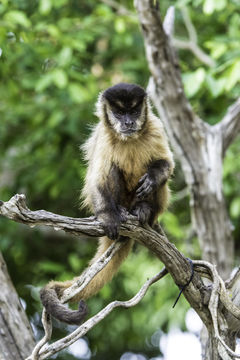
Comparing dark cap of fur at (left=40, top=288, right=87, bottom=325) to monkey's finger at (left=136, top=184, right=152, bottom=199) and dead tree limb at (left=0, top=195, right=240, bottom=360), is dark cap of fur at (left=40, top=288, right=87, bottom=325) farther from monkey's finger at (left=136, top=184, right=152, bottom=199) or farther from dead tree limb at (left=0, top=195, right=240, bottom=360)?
monkey's finger at (left=136, top=184, right=152, bottom=199)

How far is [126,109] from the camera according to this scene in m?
4.90

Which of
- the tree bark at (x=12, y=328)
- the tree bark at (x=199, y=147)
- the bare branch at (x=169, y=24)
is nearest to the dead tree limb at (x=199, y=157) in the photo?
the tree bark at (x=199, y=147)

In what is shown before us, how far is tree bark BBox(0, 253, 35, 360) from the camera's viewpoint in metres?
4.54

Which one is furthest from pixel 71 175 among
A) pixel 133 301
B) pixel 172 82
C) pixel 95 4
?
pixel 133 301

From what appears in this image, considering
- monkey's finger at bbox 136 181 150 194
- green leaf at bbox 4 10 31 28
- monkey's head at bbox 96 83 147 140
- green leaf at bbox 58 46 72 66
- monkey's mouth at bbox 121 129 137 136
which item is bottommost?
monkey's finger at bbox 136 181 150 194

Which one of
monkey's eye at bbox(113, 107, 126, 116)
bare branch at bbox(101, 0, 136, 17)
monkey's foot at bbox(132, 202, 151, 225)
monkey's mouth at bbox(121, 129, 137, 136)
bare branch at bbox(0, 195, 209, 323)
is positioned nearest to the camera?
bare branch at bbox(0, 195, 209, 323)

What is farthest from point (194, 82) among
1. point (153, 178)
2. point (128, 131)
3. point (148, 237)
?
point (148, 237)

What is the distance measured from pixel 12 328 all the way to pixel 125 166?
1640mm

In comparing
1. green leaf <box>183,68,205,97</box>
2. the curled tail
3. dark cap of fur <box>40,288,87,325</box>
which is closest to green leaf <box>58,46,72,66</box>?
green leaf <box>183,68,205,97</box>

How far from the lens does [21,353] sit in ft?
14.9

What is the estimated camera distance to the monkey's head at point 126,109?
4824 millimetres

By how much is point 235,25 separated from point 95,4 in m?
2.38

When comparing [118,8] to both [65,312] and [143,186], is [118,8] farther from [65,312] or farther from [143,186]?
[65,312]

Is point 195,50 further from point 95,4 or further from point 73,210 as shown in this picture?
point 73,210
